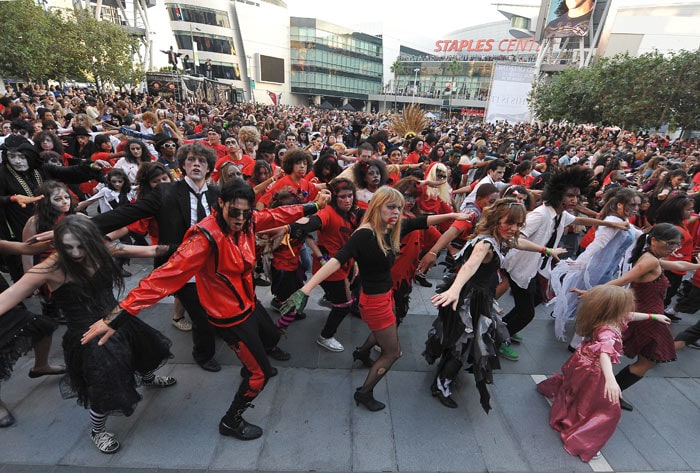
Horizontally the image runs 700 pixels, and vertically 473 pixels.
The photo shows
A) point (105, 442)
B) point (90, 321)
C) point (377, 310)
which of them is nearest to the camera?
point (90, 321)

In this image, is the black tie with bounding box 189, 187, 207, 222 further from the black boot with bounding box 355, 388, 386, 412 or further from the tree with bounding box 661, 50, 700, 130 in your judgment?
the tree with bounding box 661, 50, 700, 130

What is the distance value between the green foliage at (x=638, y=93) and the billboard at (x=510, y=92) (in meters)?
2.86

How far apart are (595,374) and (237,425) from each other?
2992mm

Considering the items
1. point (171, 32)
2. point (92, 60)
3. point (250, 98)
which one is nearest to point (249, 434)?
point (92, 60)

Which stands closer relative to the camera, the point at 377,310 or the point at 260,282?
the point at 377,310

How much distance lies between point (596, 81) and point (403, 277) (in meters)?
31.4

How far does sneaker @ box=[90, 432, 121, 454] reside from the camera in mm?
2707

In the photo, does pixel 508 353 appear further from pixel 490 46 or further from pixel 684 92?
pixel 490 46

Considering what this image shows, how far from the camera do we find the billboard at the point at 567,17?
5022 centimetres

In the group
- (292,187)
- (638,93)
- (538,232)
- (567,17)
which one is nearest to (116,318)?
(292,187)

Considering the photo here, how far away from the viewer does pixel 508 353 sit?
13.9 feet

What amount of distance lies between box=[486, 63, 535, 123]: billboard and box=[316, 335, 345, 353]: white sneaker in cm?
3203

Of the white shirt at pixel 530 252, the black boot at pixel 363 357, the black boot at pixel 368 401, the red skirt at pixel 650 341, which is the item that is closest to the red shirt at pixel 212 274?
the black boot at pixel 368 401

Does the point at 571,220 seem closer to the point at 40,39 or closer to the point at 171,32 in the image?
the point at 40,39
